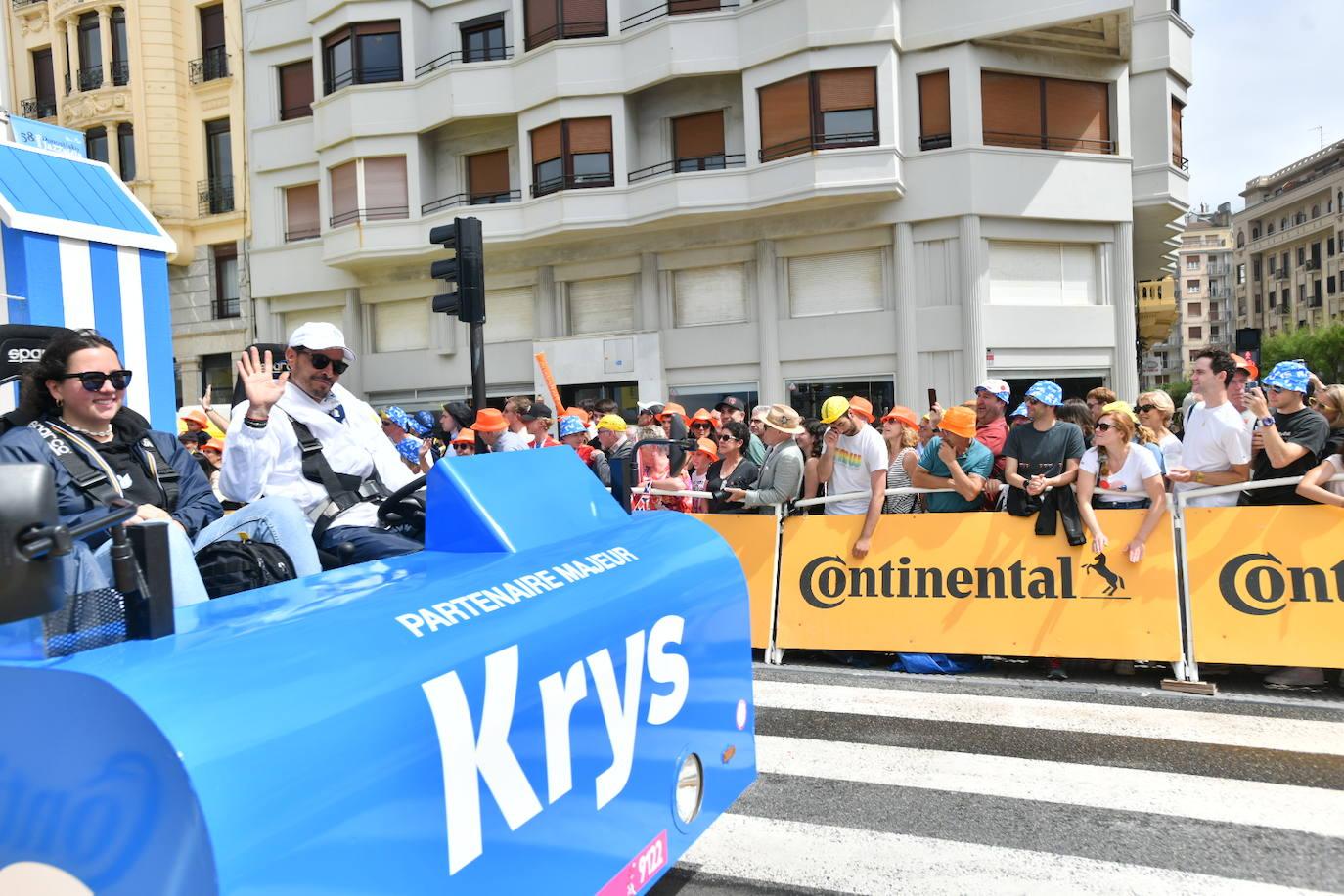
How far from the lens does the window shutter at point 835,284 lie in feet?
71.2

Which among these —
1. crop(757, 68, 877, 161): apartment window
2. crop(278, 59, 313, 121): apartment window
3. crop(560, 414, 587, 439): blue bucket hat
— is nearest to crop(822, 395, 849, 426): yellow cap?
crop(560, 414, 587, 439): blue bucket hat

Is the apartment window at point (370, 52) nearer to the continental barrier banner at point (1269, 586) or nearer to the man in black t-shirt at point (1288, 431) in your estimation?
the man in black t-shirt at point (1288, 431)

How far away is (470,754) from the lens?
2045 mm

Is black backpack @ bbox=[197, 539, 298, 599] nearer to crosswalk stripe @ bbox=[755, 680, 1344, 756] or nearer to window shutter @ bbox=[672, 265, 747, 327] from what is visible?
crosswalk stripe @ bbox=[755, 680, 1344, 756]

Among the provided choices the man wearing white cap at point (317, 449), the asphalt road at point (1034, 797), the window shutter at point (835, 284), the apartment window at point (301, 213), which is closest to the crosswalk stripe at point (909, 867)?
the asphalt road at point (1034, 797)

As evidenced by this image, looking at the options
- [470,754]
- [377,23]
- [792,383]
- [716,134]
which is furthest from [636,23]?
[470,754]

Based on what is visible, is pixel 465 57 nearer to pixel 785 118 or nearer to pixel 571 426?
pixel 785 118

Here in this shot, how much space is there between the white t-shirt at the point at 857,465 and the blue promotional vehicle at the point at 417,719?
13.2 feet

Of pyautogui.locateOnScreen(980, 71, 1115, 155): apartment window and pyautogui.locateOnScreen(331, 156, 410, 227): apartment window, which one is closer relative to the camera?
pyautogui.locateOnScreen(980, 71, 1115, 155): apartment window

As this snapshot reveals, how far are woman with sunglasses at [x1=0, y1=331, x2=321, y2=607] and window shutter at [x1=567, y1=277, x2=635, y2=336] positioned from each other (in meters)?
20.7

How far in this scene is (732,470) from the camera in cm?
822

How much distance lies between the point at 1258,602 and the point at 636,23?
20.9 meters

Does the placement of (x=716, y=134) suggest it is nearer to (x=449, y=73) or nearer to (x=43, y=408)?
(x=449, y=73)

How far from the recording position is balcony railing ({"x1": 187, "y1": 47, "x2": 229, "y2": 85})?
3002 centimetres
